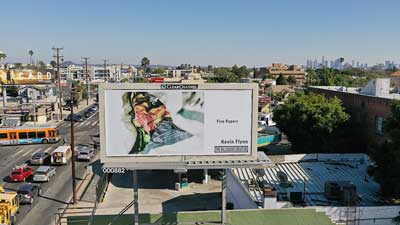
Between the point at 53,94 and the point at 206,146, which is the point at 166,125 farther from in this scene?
the point at 53,94

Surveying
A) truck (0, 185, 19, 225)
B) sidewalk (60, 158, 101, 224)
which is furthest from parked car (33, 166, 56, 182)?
truck (0, 185, 19, 225)

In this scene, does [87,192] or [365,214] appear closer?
[365,214]

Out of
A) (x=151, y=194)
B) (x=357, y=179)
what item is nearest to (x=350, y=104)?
(x=357, y=179)

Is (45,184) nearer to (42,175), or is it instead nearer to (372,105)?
(42,175)

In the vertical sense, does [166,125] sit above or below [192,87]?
below

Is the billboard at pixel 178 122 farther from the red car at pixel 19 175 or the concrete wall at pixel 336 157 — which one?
the red car at pixel 19 175

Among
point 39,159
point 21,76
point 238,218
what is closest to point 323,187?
point 238,218
